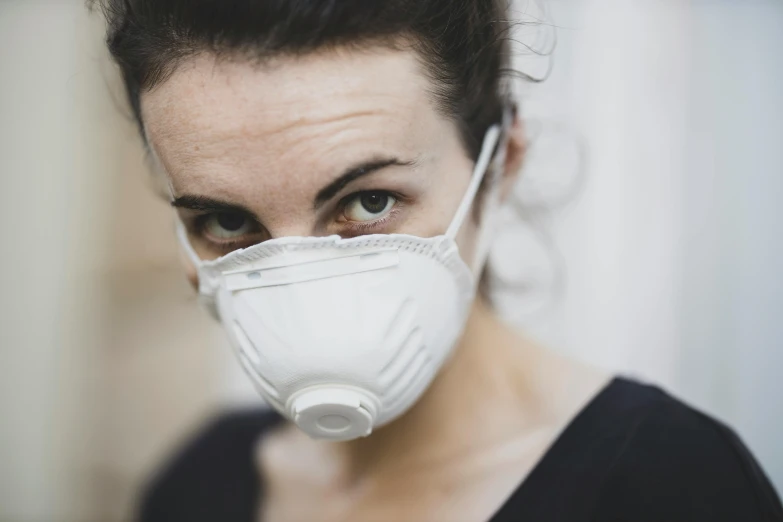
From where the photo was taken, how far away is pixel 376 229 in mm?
880

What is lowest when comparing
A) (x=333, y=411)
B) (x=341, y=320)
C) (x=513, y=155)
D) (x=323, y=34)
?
(x=333, y=411)

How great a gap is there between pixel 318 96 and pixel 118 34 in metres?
0.33

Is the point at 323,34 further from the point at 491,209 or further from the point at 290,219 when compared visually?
the point at 491,209

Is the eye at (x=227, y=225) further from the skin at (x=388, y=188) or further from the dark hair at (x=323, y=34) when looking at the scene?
the dark hair at (x=323, y=34)

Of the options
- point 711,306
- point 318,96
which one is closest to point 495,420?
point 318,96

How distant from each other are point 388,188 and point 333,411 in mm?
283

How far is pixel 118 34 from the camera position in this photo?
915 mm

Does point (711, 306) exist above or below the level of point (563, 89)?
below

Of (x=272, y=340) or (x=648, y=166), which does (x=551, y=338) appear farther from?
(x=272, y=340)

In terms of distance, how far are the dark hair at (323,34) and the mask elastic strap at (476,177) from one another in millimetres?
13

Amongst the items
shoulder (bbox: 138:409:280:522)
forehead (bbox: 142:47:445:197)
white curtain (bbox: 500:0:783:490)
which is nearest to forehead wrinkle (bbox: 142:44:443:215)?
forehead (bbox: 142:47:445:197)

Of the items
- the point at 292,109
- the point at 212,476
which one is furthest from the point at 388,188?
the point at 212,476

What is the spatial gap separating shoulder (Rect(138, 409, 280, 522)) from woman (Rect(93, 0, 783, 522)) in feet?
1.57

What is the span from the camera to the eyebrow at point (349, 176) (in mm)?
811
